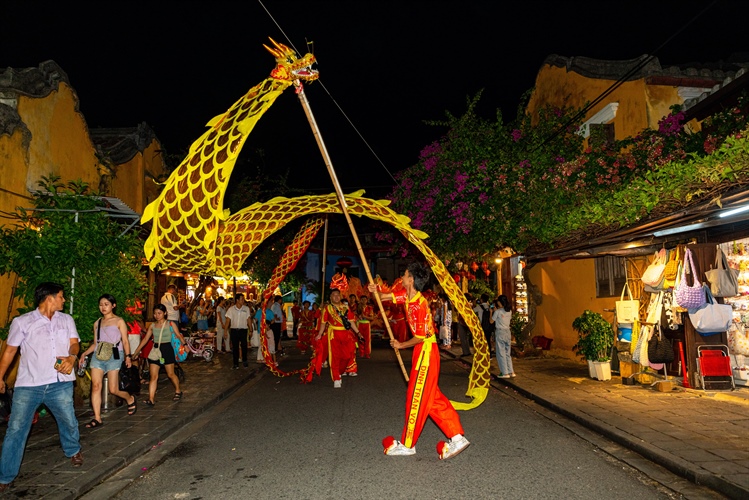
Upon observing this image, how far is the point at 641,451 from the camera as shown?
20.6ft

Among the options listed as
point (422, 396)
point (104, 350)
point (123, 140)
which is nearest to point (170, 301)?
point (123, 140)

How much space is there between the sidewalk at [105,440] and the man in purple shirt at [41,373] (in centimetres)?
26

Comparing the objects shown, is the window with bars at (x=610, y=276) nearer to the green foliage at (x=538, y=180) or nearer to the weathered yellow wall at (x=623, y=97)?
the green foliage at (x=538, y=180)

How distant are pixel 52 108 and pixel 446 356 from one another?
13.3 meters

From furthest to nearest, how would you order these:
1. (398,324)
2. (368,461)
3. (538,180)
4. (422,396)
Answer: (398,324)
(538,180)
(368,461)
(422,396)

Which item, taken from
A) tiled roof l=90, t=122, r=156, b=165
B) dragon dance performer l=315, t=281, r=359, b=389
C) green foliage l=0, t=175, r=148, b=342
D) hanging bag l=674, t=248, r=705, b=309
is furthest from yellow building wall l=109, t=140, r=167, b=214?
hanging bag l=674, t=248, r=705, b=309

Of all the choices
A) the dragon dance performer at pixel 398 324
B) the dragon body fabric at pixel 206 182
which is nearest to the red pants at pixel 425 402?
the dragon body fabric at pixel 206 182

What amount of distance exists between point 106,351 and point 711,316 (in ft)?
31.2

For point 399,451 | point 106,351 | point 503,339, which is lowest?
point 399,451

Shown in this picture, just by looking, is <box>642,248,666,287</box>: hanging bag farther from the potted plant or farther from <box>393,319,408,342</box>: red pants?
<box>393,319,408,342</box>: red pants

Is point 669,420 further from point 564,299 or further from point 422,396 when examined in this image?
point 564,299

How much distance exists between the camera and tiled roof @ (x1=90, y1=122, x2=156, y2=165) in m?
16.2

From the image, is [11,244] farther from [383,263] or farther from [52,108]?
[383,263]

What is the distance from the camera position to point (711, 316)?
936cm
